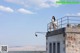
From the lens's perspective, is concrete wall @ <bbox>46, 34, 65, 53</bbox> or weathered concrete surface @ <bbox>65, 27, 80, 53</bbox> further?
concrete wall @ <bbox>46, 34, 65, 53</bbox>

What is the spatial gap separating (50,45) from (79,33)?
6144mm

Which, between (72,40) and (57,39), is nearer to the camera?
(72,40)

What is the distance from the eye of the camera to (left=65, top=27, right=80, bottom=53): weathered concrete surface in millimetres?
22266

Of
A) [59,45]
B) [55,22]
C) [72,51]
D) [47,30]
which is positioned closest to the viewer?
[72,51]

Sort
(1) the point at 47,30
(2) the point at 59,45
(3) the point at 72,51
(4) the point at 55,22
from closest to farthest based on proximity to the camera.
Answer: (3) the point at 72,51 < (2) the point at 59,45 < (4) the point at 55,22 < (1) the point at 47,30

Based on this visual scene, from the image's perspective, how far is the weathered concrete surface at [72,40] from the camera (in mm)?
22266

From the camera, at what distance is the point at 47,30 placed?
29.5m

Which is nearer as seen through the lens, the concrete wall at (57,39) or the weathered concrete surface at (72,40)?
the weathered concrete surface at (72,40)

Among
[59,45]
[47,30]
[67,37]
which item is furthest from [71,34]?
[47,30]

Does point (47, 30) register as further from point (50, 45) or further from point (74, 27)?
point (74, 27)

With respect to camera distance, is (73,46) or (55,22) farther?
(55,22)

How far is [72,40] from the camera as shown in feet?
73.4

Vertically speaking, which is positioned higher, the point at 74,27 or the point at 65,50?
the point at 74,27

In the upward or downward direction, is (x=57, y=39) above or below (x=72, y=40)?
above
